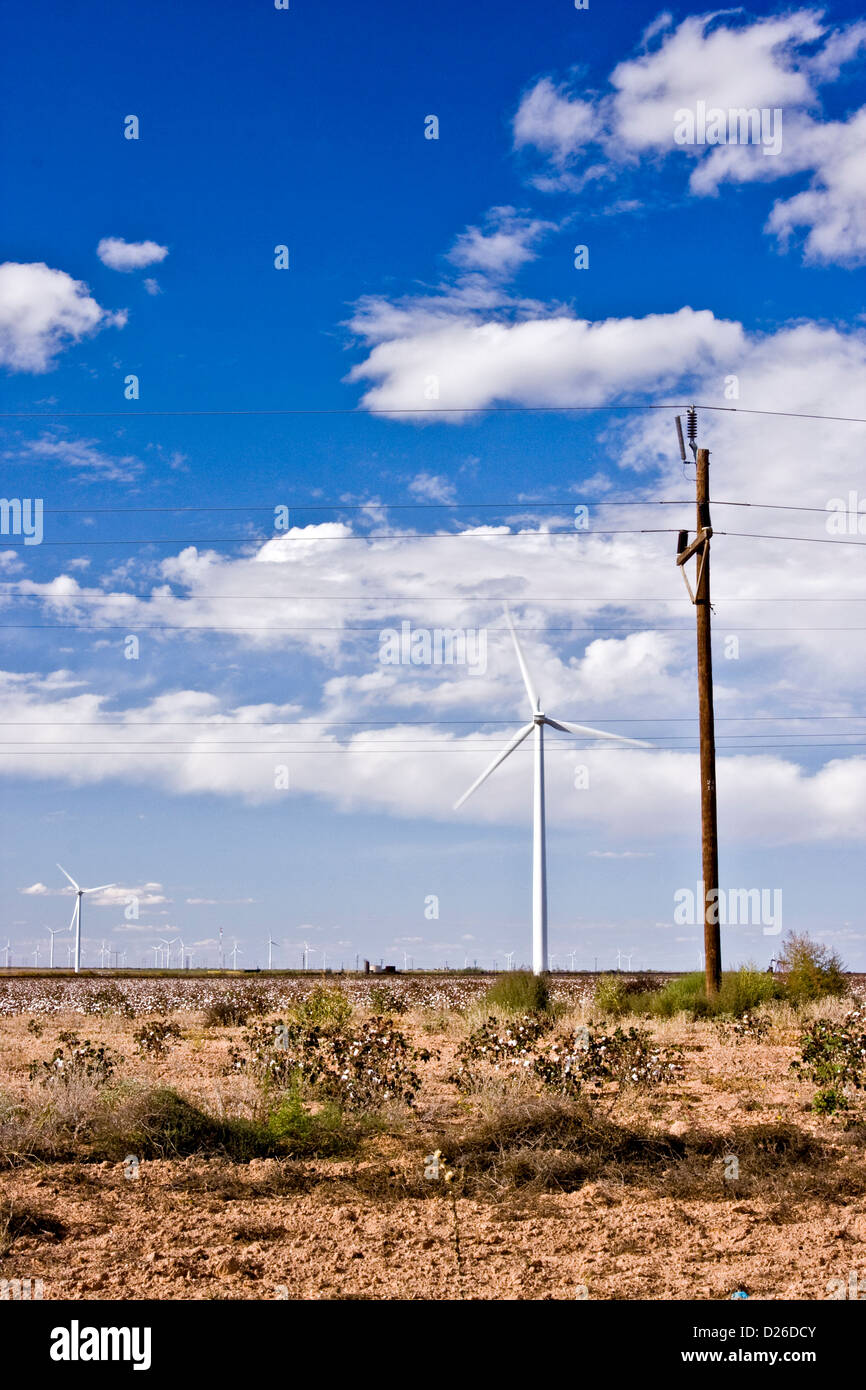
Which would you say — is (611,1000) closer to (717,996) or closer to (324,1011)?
(717,996)

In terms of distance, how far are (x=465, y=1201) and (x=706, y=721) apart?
18218 millimetres

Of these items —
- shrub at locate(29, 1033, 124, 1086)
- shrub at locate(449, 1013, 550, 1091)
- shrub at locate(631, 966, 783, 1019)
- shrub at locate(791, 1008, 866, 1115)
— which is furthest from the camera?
shrub at locate(631, 966, 783, 1019)

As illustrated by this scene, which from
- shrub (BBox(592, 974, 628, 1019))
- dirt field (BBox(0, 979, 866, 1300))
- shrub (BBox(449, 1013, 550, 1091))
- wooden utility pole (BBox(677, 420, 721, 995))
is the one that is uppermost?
wooden utility pole (BBox(677, 420, 721, 995))

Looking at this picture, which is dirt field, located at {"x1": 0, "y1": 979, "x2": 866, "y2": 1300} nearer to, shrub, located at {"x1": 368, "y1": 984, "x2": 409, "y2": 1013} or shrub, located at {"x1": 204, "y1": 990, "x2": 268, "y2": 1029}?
shrub, located at {"x1": 204, "y1": 990, "x2": 268, "y2": 1029}

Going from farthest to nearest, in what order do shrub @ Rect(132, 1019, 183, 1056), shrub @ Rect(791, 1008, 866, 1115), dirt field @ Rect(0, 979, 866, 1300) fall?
shrub @ Rect(132, 1019, 183, 1056) < shrub @ Rect(791, 1008, 866, 1115) < dirt field @ Rect(0, 979, 866, 1300)

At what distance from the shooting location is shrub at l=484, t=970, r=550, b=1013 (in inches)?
1023

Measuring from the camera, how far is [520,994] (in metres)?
26.7

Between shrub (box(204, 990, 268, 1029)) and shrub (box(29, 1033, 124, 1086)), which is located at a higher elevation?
shrub (box(29, 1033, 124, 1086))

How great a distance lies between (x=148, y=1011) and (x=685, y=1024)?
1472 cm

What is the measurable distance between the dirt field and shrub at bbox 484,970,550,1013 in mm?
10459

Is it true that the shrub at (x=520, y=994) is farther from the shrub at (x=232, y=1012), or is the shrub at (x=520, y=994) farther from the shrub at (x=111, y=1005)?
the shrub at (x=111, y=1005)

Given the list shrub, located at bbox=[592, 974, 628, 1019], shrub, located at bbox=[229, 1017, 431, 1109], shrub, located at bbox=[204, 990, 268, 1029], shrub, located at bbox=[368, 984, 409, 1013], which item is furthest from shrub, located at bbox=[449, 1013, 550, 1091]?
shrub, located at bbox=[368, 984, 409, 1013]
